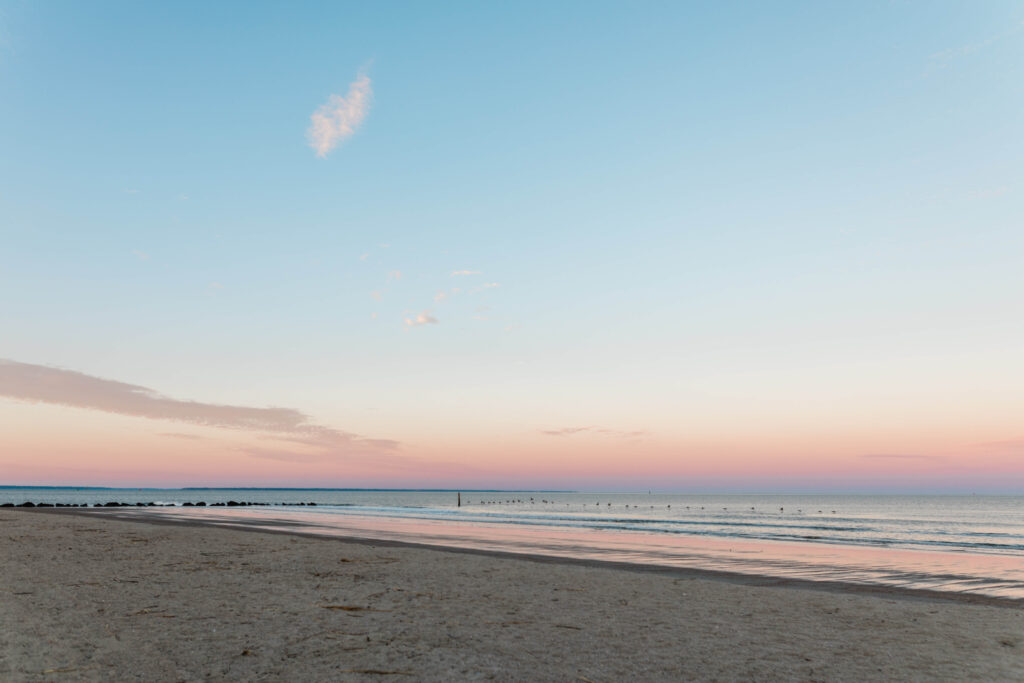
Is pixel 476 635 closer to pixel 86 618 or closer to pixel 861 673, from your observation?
pixel 861 673

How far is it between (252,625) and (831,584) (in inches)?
662

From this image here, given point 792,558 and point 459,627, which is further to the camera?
point 792,558

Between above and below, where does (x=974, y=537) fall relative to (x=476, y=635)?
below

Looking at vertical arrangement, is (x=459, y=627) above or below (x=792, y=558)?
above

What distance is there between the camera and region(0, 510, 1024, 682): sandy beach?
28.5 feet

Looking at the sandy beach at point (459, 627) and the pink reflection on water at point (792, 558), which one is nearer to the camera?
the sandy beach at point (459, 627)

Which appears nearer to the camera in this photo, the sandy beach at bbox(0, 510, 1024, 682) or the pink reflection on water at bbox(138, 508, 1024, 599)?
the sandy beach at bbox(0, 510, 1024, 682)

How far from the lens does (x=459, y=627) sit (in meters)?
11.3

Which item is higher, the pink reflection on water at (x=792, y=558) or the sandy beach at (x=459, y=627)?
the sandy beach at (x=459, y=627)

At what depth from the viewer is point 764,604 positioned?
48.4 ft

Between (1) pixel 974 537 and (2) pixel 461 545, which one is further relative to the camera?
(1) pixel 974 537

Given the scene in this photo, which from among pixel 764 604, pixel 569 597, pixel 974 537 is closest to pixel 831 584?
pixel 764 604

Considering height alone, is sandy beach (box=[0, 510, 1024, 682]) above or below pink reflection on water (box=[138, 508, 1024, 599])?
above

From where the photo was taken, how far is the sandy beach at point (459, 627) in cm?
867
